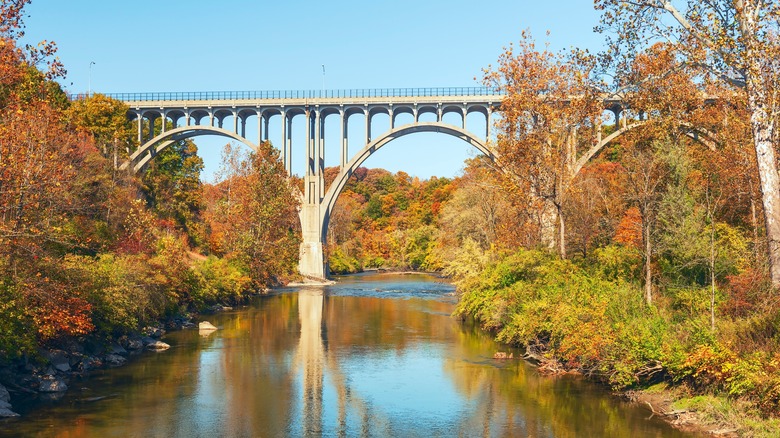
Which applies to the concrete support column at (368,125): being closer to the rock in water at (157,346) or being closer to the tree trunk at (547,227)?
the tree trunk at (547,227)

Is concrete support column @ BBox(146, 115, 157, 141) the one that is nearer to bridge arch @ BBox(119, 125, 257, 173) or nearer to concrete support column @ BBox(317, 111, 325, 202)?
bridge arch @ BBox(119, 125, 257, 173)

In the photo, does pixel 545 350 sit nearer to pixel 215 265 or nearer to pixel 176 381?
pixel 176 381

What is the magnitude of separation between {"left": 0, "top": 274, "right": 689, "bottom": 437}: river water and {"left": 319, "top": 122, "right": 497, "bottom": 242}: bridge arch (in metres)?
30.5

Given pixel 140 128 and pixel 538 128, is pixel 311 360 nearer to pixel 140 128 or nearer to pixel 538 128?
pixel 538 128

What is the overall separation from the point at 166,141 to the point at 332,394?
49.6 meters

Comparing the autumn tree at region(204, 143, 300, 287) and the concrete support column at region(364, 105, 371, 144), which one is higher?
the concrete support column at region(364, 105, 371, 144)

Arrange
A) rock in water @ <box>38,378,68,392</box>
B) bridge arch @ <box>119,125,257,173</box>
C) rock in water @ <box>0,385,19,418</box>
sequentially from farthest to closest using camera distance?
bridge arch @ <box>119,125,257,173</box>, rock in water @ <box>38,378,68,392</box>, rock in water @ <box>0,385,19,418</box>

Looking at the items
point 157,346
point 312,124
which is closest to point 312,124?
point 312,124

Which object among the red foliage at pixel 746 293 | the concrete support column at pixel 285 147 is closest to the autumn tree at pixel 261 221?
the concrete support column at pixel 285 147

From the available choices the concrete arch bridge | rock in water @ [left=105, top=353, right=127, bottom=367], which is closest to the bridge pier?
the concrete arch bridge

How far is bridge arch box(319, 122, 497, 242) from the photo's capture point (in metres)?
61.6

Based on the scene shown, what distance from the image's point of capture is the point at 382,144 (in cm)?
6419

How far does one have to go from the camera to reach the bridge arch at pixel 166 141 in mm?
63188

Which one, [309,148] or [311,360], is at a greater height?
[309,148]
